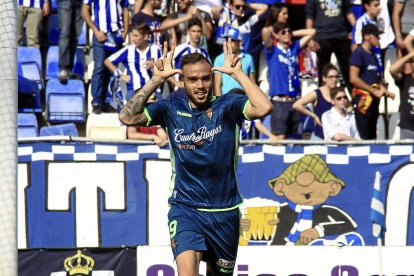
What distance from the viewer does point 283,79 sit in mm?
14422

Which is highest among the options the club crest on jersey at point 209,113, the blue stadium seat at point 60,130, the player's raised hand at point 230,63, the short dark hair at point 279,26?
the short dark hair at point 279,26

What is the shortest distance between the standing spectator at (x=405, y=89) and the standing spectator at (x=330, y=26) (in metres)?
1.12

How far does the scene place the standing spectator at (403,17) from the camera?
1564 centimetres

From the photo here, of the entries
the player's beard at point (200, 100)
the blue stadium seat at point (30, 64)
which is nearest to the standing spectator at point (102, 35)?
the blue stadium seat at point (30, 64)

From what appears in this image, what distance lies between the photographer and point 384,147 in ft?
42.5

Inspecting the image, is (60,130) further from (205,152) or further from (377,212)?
(205,152)

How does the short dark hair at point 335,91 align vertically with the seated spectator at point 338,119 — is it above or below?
above

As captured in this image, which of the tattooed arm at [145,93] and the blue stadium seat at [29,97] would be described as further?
the blue stadium seat at [29,97]

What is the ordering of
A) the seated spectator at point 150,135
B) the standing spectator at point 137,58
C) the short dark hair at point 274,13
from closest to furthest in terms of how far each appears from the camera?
the seated spectator at point 150,135
the standing spectator at point 137,58
the short dark hair at point 274,13

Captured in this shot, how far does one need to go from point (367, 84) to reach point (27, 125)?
4.55m

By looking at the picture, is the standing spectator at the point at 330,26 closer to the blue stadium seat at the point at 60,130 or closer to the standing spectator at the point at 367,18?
the standing spectator at the point at 367,18

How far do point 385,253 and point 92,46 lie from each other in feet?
21.2

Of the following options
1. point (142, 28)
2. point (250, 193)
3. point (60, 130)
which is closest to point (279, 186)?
point (250, 193)

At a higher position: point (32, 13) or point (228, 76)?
point (32, 13)
